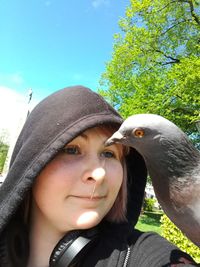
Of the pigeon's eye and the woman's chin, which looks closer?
the pigeon's eye

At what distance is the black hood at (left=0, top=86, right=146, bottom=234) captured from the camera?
4.52 ft

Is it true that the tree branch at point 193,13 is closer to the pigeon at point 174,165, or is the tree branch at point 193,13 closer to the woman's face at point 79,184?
the woman's face at point 79,184

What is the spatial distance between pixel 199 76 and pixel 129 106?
9.89 ft

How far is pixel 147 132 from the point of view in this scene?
125cm

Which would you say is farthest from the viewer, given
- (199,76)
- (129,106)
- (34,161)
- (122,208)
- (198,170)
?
(129,106)

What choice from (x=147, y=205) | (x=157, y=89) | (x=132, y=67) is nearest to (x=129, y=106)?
(x=157, y=89)

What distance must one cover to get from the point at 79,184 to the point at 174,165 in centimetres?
42

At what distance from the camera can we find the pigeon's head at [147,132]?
123 cm

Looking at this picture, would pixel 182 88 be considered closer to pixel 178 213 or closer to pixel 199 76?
pixel 199 76

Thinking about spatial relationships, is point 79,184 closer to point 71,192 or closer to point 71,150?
point 71,192

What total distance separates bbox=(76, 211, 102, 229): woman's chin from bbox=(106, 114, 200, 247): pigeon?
329 millimetres

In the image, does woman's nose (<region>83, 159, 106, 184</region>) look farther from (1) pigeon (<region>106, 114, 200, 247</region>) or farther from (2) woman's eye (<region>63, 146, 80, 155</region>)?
(1) pigeon (<region>106, 114, 200, 247</region>)

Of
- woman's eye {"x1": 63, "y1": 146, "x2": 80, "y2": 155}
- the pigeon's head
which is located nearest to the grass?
woman's eye {"x1": 63, "y1": 146, "x2": 80, "y2": 155}

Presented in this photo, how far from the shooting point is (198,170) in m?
1.26
